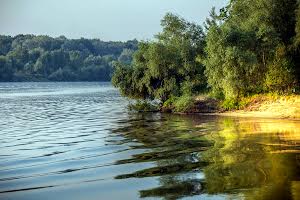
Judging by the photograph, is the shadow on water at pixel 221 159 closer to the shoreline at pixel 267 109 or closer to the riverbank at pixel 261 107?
the shoreline at pixel 267 109

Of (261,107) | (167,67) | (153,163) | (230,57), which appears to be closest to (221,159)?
(153,163)

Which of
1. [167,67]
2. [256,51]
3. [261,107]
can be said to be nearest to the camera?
[261,107]

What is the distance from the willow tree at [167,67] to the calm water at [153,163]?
2064cm

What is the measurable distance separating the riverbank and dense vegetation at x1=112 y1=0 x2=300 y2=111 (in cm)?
121

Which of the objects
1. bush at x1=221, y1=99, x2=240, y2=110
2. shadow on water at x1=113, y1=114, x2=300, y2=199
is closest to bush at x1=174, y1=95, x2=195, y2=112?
bush at x1=221, y1=99, x2=240, y2=110

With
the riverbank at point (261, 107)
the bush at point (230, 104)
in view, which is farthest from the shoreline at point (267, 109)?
the bush at point (230, 104)

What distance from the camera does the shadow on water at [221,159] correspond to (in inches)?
642

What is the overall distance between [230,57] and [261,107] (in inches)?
265

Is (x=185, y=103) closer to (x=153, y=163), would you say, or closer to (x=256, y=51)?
(x=256, y=51)

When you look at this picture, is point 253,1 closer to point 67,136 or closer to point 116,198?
point 67,136

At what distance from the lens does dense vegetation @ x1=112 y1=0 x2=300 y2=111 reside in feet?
159

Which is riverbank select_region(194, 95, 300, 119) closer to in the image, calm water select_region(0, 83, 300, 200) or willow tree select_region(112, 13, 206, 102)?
willow tree select_region(112, 13, 206, 102)

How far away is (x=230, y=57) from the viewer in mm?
47344

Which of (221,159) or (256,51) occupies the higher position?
(256,51)
